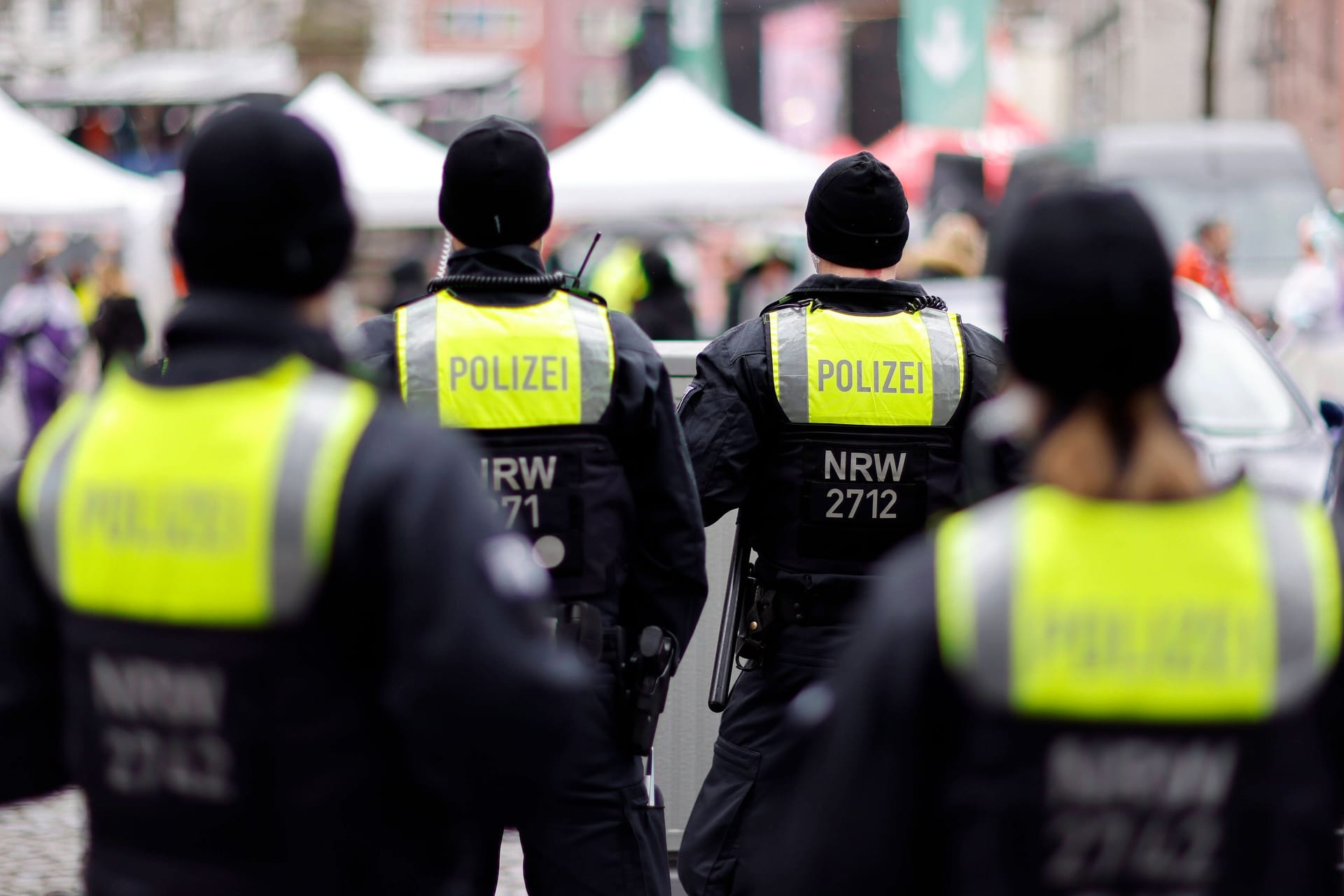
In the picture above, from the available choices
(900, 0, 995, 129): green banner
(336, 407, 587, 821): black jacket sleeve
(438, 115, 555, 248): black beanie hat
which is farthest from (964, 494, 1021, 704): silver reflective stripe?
(900, 0, 995, 129): green banner

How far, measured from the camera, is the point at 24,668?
2.34 m

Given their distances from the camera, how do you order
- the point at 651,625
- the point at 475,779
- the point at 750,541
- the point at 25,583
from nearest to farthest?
the point at 475,779 → the point at 25,583 → the point at 651,625 → the point at 750,541

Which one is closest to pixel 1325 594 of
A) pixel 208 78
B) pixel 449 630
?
pixel 449 630

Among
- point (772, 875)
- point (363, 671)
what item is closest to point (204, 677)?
point (363, 671)

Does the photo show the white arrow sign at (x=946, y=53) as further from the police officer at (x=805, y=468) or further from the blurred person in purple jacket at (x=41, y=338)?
the police officer at (x=805, y=468)

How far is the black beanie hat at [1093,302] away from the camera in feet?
6.60

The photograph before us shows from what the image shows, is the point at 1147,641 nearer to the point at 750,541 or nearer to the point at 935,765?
the point at 935,765

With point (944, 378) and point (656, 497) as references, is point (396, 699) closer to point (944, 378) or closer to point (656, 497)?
point (656, 497)

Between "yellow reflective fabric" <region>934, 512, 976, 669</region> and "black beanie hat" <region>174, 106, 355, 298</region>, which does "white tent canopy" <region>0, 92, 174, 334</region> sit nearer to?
"black beanie hat" <region>174, 106, 355, 298</region>

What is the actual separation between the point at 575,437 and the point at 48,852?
3157 mm

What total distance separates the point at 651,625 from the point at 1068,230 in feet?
6.63

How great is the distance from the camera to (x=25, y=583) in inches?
91.9

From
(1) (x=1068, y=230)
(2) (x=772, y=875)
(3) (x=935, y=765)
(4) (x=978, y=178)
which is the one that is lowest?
(4) (x=978, y=178)

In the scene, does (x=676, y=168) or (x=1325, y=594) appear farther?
(x=676, y=168)
